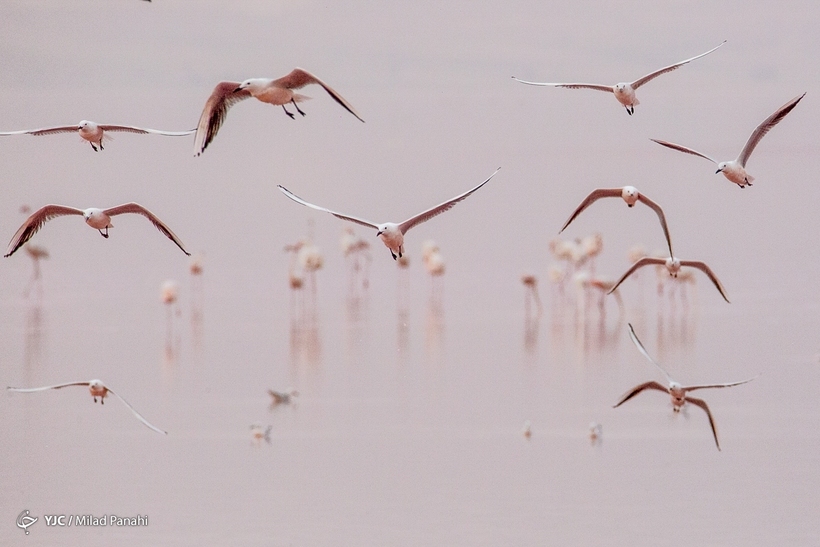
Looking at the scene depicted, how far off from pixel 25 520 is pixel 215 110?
4248mm

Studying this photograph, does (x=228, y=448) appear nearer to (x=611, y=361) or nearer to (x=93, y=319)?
(x=611, y=361)

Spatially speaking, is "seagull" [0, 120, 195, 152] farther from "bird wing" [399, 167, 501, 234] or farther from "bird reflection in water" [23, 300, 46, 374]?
"bird reflection in water" [23, 300, 46, 374]

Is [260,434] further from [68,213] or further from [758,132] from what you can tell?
[758,132]

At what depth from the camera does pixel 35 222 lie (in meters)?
13.7

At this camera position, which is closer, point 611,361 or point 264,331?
point 611,361

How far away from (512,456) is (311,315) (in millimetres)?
17067

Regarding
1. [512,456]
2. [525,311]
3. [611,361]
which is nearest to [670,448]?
[512,456]

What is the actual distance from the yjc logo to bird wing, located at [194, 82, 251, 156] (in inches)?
159

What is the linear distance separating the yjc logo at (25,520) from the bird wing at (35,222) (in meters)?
2.47

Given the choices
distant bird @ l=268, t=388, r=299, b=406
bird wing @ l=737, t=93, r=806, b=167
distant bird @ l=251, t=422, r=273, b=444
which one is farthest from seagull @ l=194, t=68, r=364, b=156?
distant bird @ l=268, t=388, r=299, b=406

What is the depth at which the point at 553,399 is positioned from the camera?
20906mm

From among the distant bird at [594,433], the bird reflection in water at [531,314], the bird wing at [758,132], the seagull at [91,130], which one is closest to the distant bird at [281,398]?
the distant bird at [594,433]

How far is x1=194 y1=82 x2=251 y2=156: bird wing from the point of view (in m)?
12.4

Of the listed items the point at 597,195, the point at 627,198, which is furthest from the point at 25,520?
the point at 627,198
